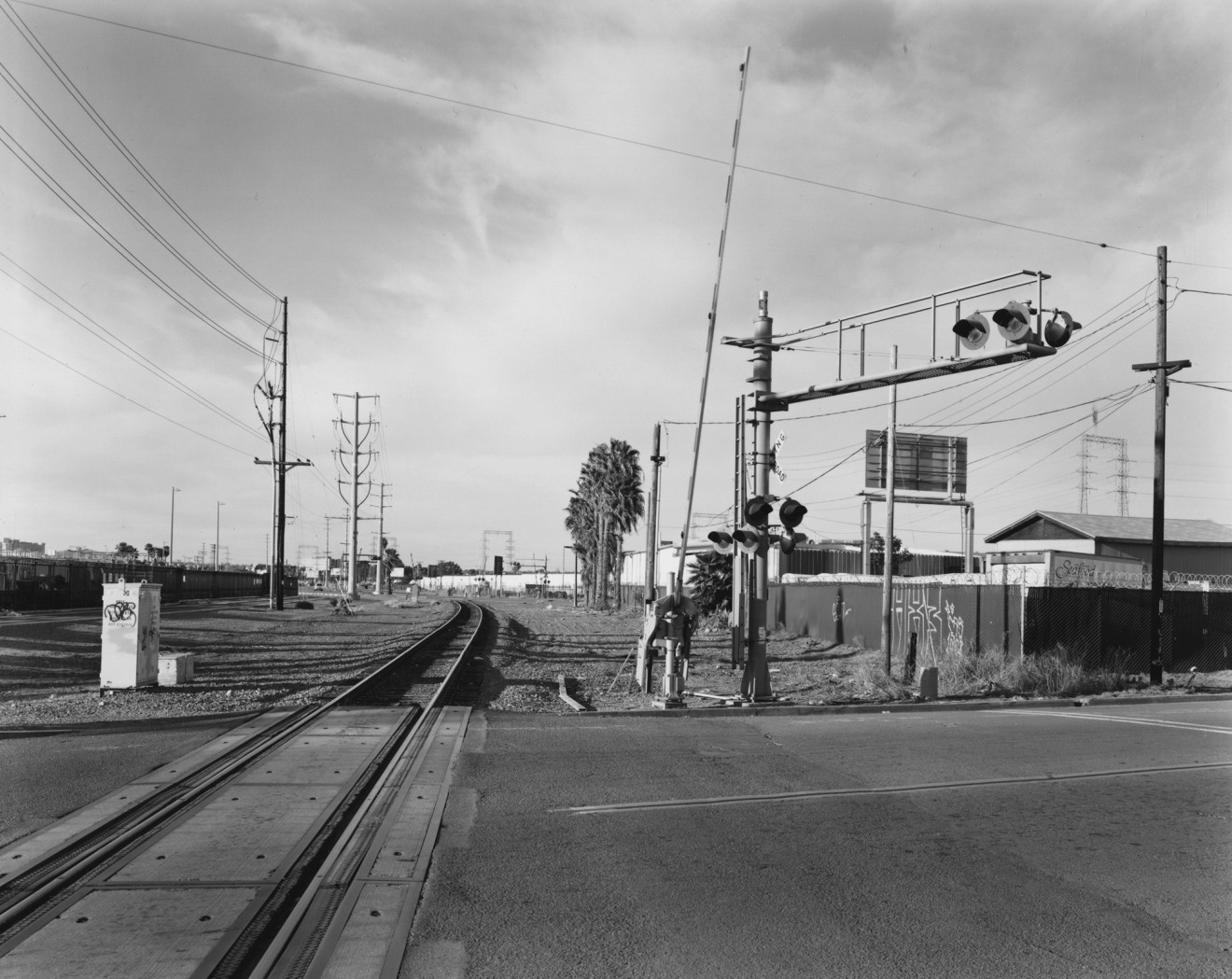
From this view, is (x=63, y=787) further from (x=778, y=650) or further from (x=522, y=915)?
(x=778, y=650)

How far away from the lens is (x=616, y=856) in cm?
656

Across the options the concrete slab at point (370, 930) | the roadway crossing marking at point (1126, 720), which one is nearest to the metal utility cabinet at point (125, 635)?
the concrete slab at point (370, 930)

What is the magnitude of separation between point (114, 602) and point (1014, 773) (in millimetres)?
11778

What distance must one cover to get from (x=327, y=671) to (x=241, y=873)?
13999 millimetres

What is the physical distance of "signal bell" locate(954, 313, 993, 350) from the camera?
1196 centimetres

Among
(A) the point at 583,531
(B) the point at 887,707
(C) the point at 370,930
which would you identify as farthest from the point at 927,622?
(A) the point at 583,531

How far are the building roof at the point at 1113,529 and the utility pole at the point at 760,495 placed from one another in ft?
125

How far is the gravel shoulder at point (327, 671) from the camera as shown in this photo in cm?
1384

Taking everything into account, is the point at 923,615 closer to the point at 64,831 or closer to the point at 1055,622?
the point at 1055,622

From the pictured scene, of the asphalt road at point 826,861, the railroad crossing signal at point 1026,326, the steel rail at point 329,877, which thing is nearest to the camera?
the steel rail at point 329,877

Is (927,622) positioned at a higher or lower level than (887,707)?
higher

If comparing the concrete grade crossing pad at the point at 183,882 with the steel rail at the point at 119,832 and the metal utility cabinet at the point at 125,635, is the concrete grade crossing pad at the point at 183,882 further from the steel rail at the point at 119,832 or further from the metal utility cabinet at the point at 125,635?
the metal utility cabinet at the point at 125,635

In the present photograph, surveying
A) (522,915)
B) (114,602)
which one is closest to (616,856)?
(522,915)

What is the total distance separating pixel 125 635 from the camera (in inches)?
565
